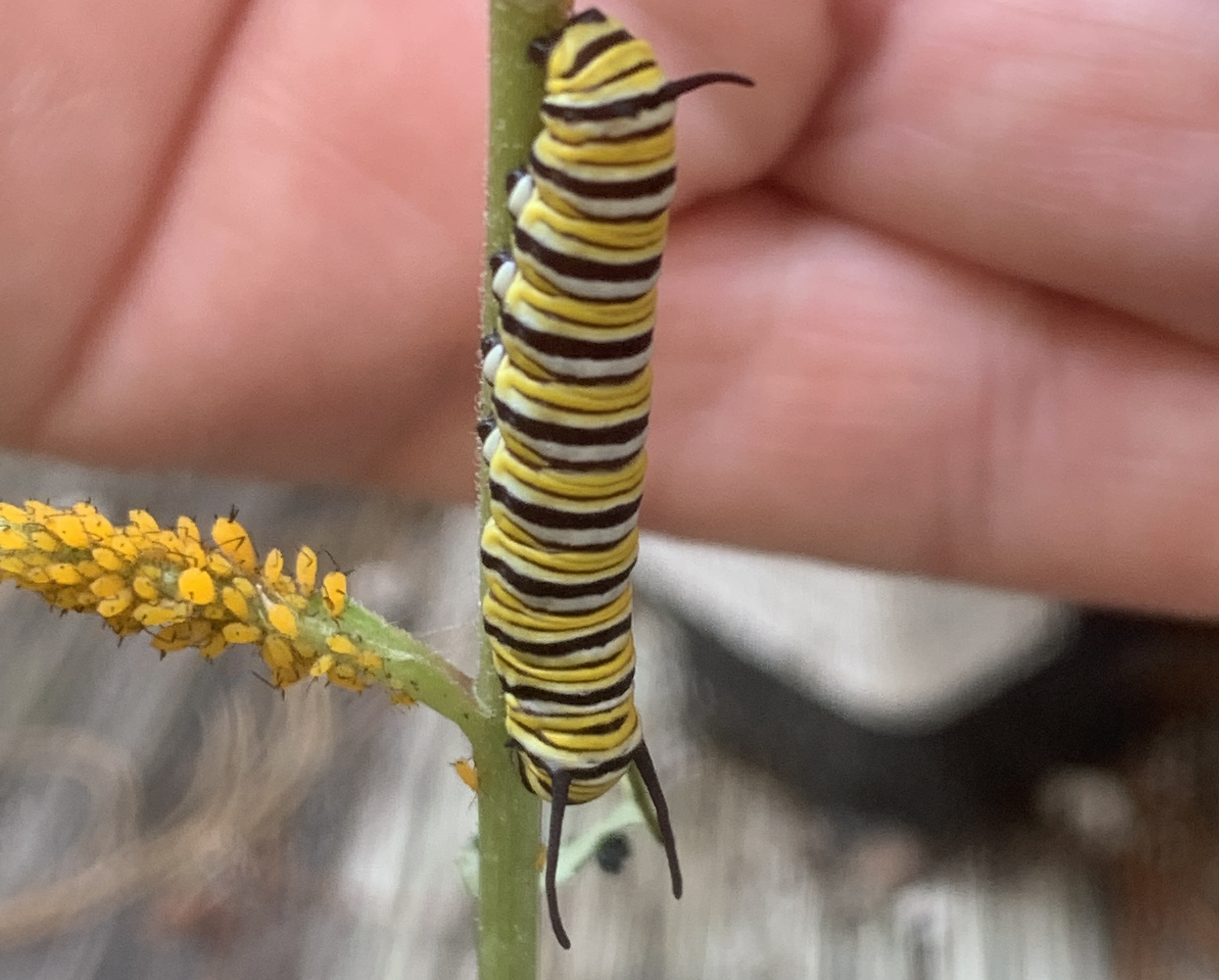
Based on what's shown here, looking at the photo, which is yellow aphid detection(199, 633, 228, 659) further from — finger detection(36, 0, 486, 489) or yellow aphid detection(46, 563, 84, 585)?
finger detection(36, 0, 486, 489)

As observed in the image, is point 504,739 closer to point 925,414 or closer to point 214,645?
point 214,645

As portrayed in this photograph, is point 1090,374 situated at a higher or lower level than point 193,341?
higher

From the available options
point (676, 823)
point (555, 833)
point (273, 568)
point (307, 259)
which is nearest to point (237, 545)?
point (273, 568)

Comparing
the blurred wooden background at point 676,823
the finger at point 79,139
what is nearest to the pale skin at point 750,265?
→ the finger at point 79,139

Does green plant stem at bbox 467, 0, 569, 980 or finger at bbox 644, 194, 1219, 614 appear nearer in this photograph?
green plant stem at bbox 467, 0, 569, 980

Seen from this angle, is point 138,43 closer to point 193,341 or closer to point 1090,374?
point 193,341

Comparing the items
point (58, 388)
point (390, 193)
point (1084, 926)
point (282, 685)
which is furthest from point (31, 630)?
point (1084, 926)

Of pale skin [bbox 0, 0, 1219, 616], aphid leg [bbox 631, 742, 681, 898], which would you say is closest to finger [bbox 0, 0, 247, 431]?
pale skin [bbox 0, 0, 1219, 616]

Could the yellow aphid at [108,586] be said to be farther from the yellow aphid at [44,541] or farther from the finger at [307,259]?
the finger at [307,259]
